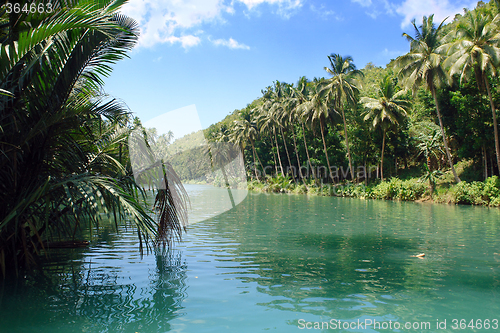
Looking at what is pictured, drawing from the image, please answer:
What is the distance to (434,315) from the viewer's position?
5062mm

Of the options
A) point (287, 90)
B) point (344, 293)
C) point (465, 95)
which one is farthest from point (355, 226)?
point (287, 90)

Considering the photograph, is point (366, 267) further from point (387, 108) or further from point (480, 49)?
point (387, 108)

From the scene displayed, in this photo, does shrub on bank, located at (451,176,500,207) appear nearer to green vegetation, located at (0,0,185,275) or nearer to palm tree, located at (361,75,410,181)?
palm tree, located at (361,75,410,181)

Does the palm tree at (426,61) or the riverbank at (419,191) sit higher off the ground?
the palm tree at (426,61)

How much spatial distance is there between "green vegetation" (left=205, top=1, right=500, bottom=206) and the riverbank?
0.08m

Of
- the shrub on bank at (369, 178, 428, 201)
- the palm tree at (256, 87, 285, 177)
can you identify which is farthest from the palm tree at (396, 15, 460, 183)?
the palm tree at (256, 87, 285, 177)

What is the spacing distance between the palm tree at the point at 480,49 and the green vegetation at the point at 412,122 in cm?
7

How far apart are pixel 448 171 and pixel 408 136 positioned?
753cm

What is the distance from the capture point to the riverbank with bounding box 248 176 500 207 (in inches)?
979

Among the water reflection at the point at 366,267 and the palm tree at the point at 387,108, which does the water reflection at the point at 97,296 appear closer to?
the water reflection at the point at 366,267

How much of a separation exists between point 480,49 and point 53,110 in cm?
2839

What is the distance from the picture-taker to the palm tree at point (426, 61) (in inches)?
1107

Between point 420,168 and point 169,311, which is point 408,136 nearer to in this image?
point 420,168

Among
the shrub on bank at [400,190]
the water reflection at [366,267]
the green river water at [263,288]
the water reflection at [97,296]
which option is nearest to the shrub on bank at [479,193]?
the shrub on bank at [400,190]
